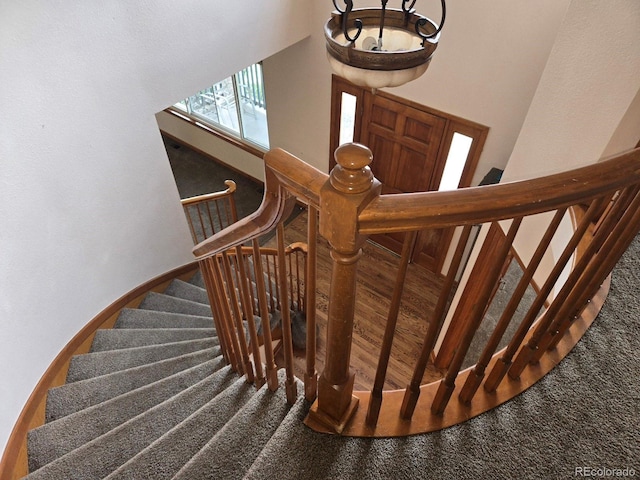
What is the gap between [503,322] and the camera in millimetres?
1277

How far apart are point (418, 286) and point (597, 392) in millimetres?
3462

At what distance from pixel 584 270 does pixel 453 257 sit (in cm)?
51

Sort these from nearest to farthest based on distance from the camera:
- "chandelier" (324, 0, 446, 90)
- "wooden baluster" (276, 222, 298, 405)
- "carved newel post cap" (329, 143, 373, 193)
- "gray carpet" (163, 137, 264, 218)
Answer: "carved newel post cap" (329, 143, 373, 193), "wooden baluster" (276, 222, 298, 405), "chandelier" (324, 0, 446, 90), "gray carpet" (163, 137, 264, 218)

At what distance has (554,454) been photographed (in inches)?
52.1

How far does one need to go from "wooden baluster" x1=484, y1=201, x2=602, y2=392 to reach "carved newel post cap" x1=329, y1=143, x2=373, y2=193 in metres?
0.55

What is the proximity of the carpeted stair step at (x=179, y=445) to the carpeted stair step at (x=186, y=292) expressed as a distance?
2.15 metres

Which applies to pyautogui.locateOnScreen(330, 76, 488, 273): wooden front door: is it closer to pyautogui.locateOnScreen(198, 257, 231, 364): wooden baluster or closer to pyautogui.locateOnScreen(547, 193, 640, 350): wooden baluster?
pyautogui.locateOnScreen(198, 257, 231, 364): wooden baluster

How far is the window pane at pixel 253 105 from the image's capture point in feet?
17.8

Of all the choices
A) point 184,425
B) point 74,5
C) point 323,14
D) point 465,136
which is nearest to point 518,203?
point 184,425

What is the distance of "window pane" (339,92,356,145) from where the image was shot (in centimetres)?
468

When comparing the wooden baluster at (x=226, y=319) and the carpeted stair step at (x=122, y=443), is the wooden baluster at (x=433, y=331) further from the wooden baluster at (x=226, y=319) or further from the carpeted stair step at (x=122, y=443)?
the carpeted stair step at (x=122, y=443)

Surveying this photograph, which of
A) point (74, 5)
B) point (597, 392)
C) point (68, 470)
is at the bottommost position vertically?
point (68, 470)

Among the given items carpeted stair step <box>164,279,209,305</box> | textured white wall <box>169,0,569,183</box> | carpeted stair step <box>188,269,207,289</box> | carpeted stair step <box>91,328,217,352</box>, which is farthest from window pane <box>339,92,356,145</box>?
carpeted stair step <box>91,328,217,352</box>

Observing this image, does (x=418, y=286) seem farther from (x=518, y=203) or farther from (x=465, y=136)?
(x=518, y=203)
